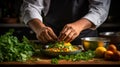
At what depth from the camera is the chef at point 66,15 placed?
2.38m

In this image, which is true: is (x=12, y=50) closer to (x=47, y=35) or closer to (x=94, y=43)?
(x=47, y=35)

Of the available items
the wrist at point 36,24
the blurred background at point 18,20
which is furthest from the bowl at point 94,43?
the blurred background at point 18,20

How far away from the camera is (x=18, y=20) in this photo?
4367 mm

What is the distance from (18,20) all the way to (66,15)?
1.74 meters

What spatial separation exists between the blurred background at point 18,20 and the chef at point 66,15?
1.48 meters

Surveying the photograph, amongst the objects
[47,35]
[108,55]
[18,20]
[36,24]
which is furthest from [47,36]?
[18,20]

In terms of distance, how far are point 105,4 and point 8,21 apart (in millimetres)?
1980

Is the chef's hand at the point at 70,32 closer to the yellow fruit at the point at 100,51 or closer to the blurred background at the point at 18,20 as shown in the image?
the yellow fruit at the point at 100,51

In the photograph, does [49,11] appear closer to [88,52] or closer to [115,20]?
[88,52]

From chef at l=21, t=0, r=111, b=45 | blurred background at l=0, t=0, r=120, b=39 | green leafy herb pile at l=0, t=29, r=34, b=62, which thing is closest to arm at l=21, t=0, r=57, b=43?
chef at l=21, t=0, r=111, b=45

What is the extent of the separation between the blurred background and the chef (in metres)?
1.48

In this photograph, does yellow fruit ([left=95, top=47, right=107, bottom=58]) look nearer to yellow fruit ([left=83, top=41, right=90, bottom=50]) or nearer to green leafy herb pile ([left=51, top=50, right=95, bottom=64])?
green leafy herb pile ([left=51, top=50, right=95, bottom=64])

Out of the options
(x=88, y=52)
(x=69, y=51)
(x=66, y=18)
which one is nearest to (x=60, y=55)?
(x=69, y=51)

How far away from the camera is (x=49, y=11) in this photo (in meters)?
2.78
